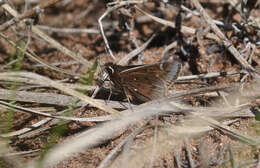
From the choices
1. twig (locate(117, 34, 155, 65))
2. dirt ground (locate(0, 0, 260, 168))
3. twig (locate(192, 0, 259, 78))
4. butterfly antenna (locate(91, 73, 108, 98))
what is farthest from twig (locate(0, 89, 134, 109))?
twig (locate(192, 0, 259, 78))

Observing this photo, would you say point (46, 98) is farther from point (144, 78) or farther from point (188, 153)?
point (188, 153)

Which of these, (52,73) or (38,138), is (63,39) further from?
(38,138)

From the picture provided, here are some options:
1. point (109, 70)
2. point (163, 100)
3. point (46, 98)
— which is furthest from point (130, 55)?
point (46, 98)

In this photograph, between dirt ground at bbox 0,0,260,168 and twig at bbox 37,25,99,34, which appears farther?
twig at bbox 37,25,99,34

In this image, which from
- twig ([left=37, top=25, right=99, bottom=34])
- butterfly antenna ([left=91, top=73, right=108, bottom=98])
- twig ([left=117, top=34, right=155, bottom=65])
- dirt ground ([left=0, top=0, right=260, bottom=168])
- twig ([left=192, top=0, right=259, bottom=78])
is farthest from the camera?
twig ([left=37, top=25, right=99, bottom=34])

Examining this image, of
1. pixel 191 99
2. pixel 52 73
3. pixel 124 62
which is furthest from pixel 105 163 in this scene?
pixel 52 73

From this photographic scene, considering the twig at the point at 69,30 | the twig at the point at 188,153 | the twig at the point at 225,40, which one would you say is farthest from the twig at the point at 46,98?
the twig at the point at 69,30

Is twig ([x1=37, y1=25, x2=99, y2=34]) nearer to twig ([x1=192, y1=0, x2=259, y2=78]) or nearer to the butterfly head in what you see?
the butterfly head
